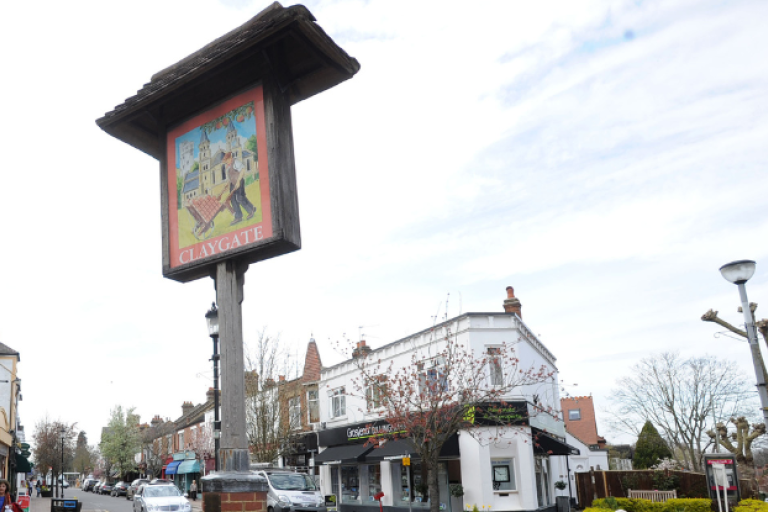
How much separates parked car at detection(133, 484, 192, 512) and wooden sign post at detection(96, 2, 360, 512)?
1786cm

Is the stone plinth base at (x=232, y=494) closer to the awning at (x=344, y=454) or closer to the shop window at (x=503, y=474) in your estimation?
the shop window at (x=503, y=474)

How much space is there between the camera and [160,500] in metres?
22.8

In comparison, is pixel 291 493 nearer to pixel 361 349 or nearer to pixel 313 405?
pixel 361 349

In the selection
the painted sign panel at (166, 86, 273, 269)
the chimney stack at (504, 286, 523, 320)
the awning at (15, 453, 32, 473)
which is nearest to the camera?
A: the painted sign panel at (166, 86, 273, 269)

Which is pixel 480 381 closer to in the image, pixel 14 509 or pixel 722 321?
pixel 722 321

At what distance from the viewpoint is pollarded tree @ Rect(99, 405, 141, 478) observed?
74.9 meters

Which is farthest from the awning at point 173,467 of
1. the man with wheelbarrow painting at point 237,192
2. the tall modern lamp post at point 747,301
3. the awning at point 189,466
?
the man with wheelbarrow painting at point 237,192

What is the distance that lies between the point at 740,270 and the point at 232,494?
10.7 meters

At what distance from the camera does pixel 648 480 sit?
31.5 metres

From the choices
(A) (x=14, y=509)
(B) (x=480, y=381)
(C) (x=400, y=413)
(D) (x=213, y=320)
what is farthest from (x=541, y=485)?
(A) (x=14, y=509)

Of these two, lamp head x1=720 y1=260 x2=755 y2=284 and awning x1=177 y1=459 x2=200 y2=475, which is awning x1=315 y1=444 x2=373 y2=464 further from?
awning x1=177 y1=459 x2=200 y2=475

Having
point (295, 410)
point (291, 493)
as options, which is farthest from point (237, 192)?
point (295, 410)

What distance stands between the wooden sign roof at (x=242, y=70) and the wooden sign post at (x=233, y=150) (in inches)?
0.4

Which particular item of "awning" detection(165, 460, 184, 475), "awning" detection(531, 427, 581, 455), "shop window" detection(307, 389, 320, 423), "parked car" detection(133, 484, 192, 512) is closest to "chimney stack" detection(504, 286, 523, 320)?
"awning" detection(531, 427, 581, 455)
